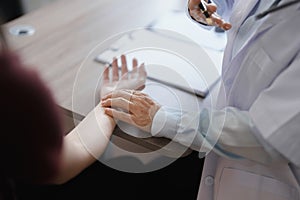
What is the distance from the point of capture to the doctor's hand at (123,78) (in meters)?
1.05

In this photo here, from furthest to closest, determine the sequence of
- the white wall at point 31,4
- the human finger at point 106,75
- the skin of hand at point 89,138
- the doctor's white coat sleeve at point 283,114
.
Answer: the white wall at point 31,4 < the human finger at point 106,75 < the skin of hand at point 89,138 < the doctor's white coat sleeve at point 283,114

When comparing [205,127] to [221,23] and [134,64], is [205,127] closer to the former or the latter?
[221,23]

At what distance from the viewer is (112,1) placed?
160cm

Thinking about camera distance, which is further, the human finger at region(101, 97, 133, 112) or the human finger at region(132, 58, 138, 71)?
the human finger at region(132, 58, 138, 71)

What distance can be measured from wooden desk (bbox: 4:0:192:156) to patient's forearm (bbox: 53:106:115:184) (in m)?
0.03

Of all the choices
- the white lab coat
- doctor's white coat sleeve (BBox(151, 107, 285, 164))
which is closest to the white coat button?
the white lab coat

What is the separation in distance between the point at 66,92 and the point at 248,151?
55 centimetres

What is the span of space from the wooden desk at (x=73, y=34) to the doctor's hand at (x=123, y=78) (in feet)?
0.15

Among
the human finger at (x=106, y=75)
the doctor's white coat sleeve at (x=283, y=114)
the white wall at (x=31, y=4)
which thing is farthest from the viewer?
the white wall at (x=31, y=4)

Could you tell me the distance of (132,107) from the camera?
2.99 ft

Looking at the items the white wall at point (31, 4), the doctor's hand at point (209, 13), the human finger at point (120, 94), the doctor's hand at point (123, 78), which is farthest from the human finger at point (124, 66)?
the white wall at point (31, 4)

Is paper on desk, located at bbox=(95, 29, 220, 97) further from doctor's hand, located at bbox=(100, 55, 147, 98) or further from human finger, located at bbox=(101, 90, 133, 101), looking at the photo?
human finger, located at bbox=(101, 90, 133, 101)

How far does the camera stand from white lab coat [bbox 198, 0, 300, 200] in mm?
696

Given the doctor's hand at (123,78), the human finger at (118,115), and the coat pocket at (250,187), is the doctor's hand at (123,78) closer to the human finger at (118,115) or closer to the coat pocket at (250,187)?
the human finger at (118,115)
